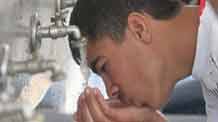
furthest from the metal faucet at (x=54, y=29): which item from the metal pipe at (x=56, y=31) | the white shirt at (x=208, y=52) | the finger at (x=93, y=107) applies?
the white shirt at (x=208, y=52)

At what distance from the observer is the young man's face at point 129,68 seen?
0.82 m

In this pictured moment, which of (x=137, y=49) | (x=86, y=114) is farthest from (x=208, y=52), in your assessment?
(x=86, y=114)

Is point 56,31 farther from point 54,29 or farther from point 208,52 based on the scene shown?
point 208,52

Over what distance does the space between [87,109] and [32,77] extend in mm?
130

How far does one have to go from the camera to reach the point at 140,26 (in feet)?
2.63

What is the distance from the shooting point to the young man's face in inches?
32.3

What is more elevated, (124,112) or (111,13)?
(111,13)

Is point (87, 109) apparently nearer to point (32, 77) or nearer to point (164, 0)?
point (32, 77)

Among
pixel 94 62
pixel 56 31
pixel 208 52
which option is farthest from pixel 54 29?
pixel 208 52

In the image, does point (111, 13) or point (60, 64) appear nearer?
point (111, 13)

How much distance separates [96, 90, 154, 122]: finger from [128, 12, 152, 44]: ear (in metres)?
0.13

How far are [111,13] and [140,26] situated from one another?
6 centimetres

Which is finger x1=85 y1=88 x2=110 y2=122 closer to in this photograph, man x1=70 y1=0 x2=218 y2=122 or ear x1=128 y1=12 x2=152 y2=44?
man x1=70 y1=0 x2=218 y2=122

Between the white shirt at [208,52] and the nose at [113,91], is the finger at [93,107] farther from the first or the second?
the white shirt at [208,52]
